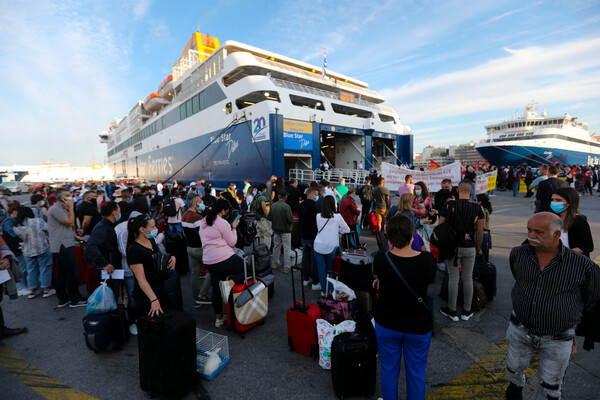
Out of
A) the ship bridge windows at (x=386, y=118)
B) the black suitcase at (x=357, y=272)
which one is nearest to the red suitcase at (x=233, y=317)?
the black suitcase at (x=357, y=272)

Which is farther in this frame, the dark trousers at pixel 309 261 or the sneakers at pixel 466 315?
the dark trousers at pixel 309 261

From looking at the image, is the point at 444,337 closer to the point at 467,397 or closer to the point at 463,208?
the point at 467,397

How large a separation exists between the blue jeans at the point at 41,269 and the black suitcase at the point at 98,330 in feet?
8.15

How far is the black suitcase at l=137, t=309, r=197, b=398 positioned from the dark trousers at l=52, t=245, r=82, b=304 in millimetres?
2836

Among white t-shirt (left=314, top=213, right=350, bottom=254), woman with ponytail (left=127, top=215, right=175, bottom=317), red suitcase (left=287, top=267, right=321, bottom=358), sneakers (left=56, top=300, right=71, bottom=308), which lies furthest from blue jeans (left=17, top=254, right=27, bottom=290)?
white t-shirt (left=314, top=213, right=350, bottom=254)

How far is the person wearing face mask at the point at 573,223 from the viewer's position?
2521 millimetres

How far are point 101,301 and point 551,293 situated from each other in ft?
13.7

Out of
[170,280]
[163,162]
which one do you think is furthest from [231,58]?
[170,280]

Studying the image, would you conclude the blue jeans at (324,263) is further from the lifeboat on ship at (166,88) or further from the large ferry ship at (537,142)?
the large ferry ship at (537,142)

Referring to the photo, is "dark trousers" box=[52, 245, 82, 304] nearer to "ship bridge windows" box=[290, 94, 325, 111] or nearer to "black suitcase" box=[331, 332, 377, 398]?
"black suitcase" box=[331, 332, 377, 398]

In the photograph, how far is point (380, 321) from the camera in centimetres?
201

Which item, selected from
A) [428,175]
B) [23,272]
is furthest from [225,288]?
[428,175]

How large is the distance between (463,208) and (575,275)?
1.56m

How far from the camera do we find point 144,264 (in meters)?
2.71
